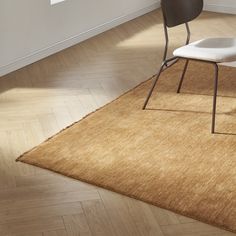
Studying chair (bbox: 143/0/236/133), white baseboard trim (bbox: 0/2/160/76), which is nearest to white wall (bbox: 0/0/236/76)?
white baseboard trim (bbox: 0/2/160/76)

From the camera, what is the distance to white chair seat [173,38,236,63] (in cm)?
330

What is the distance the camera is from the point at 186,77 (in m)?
4.20

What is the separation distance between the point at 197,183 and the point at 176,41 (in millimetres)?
2535

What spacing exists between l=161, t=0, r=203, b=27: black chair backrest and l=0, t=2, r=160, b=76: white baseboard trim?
141 cm

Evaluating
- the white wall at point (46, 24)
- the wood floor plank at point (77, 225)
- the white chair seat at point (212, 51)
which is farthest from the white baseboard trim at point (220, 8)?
the wood floor plank at point (77, 225)

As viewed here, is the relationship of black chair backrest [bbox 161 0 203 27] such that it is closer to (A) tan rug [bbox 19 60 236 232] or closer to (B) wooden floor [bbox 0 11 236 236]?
(A) tan rug [bbox 19 60 236 232]

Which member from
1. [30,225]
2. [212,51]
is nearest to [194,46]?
[212,51]

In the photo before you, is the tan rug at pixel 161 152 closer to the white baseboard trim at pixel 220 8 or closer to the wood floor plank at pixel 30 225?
the wood floor plank at pixel 30 225

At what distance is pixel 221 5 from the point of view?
6207mm

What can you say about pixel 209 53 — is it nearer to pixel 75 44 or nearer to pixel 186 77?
pixel 186 77

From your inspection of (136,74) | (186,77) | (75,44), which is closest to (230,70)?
(186,77)

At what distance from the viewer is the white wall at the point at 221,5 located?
20.1ft

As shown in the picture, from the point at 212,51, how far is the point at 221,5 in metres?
3.01

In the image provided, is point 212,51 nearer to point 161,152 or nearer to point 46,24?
point 161,152
